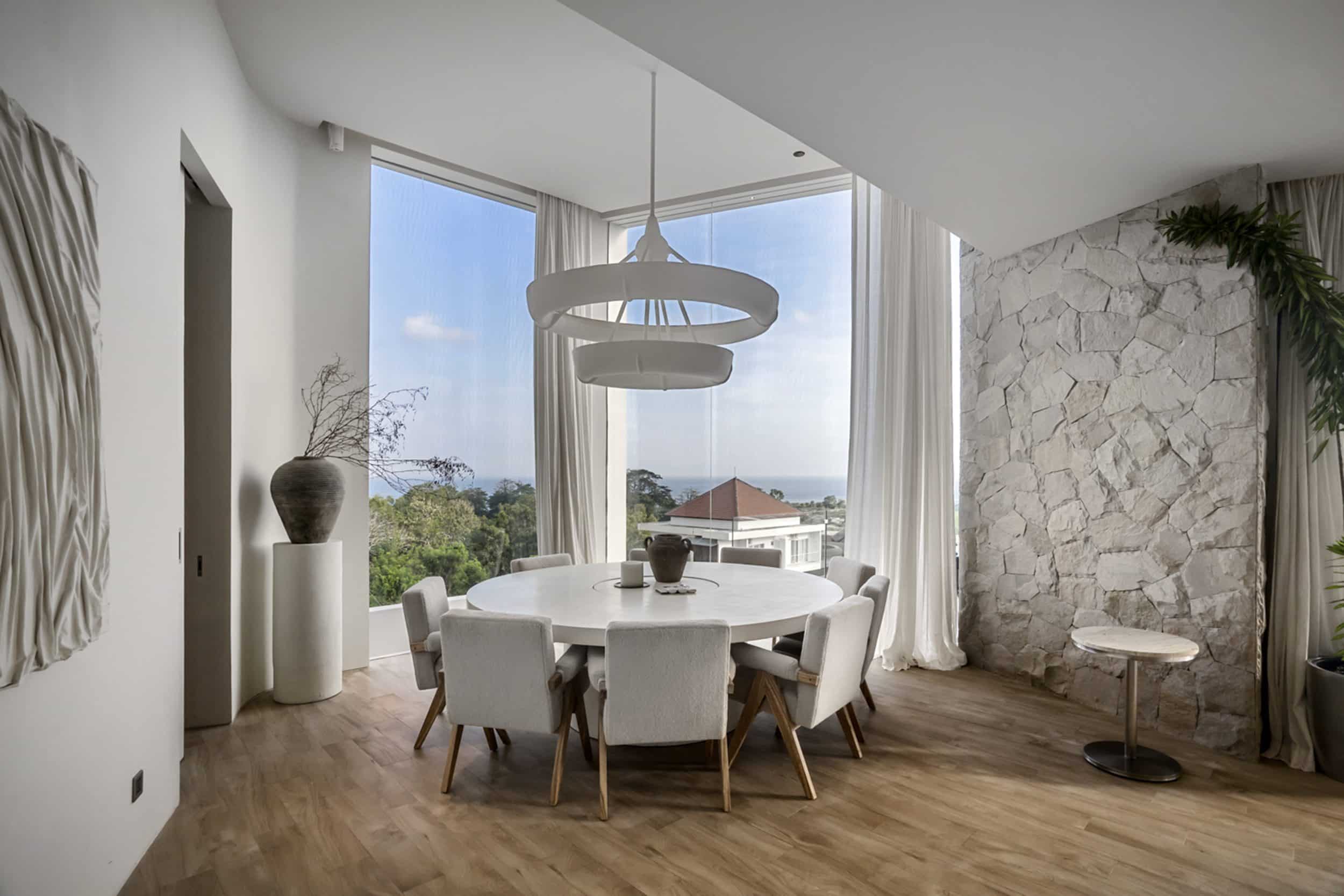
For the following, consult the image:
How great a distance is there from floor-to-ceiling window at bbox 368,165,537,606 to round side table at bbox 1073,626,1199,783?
3.86 metres

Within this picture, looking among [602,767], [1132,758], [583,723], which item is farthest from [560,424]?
[1132,758]

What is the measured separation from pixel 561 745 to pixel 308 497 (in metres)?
2.00

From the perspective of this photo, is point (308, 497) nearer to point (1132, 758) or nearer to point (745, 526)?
point (745, 526)

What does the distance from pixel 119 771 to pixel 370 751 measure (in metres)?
1.19

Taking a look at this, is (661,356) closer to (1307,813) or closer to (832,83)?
(832,83)

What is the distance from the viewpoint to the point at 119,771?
2178 mm

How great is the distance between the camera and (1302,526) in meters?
3.24

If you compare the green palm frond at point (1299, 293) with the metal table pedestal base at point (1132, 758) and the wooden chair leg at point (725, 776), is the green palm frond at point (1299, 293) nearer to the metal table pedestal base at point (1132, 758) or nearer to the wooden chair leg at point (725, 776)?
the metal table pedestal base at point (1132, 758)

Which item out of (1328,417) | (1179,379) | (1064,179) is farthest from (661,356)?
(1328,417)

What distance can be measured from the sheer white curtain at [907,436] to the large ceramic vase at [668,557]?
5.68 feet

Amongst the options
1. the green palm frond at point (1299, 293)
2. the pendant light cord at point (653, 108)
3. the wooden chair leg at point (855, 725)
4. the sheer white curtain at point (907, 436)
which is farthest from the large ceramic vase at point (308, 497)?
the green palm frond at point (1299, 293)

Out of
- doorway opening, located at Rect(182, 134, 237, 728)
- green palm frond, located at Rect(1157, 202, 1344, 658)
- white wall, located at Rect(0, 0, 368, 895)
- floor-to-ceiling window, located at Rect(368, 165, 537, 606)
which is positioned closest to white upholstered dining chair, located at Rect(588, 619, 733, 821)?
white wall, located at Rect(0, 0, 368, 895)

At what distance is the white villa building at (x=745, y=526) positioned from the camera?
5363 millimetres

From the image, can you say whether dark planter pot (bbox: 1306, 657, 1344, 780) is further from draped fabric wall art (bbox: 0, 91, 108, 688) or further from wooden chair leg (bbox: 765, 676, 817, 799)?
draped fabric wall art (bbox: 0, 91, 108, 688)
